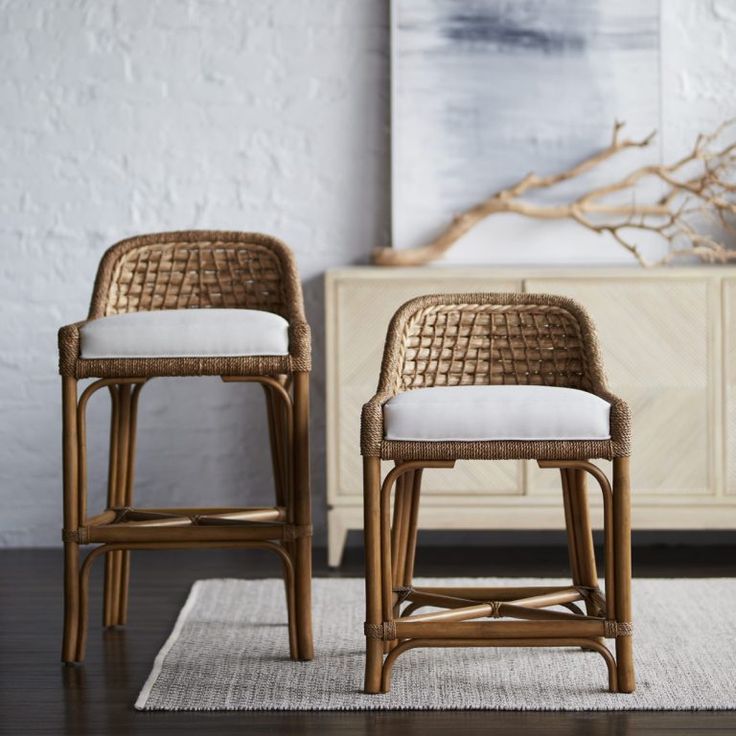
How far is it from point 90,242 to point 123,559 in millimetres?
1372

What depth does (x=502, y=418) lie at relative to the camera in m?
2.15

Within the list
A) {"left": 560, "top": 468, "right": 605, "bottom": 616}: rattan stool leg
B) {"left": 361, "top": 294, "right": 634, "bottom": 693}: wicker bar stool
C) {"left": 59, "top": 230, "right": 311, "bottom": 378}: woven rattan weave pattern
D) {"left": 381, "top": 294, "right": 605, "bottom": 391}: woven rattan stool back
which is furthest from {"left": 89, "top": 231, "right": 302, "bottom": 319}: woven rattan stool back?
{"left": 560, "top": 468, "right": 605, "bottom": 616}: rattan stool leg

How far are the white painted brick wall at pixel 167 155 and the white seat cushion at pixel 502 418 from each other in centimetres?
169

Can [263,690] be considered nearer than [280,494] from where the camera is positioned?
Yes

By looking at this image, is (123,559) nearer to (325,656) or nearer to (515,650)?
(325,656)

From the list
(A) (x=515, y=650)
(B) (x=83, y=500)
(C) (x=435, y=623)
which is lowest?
(A) (x=515, y=650)

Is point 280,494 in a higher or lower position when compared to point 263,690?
higher

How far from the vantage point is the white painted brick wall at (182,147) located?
149 inches

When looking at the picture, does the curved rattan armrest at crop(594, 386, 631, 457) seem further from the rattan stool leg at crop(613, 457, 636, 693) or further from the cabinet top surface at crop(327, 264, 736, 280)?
the cabinet top surface at crop(327, 264, 736, 280)

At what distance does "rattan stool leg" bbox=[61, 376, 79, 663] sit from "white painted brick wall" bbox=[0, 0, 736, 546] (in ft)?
4.44

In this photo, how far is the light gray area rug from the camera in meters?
2.25

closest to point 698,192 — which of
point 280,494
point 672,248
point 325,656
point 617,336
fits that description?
point 672,248

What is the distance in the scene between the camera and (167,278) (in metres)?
2.88

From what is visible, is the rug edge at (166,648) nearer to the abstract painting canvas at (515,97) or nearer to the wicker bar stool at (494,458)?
the wicker bar stool at (494,458)
